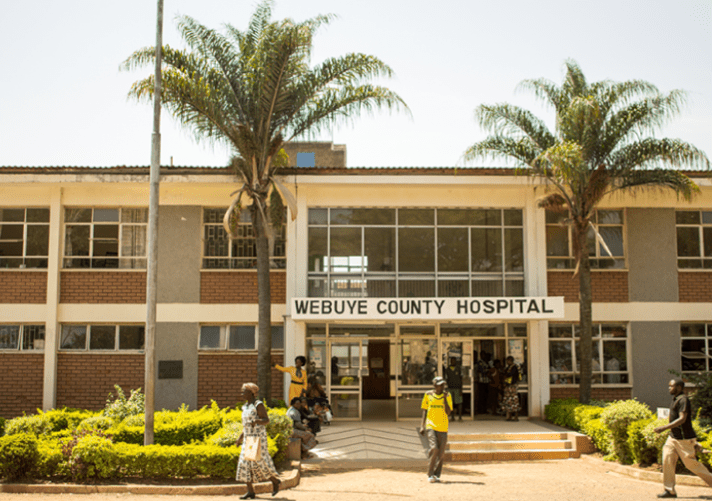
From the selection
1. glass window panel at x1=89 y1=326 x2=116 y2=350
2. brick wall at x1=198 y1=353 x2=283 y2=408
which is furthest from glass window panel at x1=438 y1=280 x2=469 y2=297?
glass window panel at x1=89 y1=326 x2=116 y2=350

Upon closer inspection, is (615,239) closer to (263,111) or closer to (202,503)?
(263,111)

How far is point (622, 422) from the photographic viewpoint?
11.5 meters

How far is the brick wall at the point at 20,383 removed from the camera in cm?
1642

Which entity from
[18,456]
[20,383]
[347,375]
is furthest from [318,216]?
[18,456]

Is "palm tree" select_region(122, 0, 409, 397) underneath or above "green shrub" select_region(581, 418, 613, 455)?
above

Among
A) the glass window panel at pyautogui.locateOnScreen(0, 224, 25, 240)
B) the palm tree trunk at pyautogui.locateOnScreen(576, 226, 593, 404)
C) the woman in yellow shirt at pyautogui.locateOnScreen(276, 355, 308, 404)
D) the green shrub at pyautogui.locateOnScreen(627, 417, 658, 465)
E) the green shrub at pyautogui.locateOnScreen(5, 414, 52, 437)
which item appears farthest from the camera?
the glass window panel at pyautogui.locateOnScreen(0, 224, 25, 240)

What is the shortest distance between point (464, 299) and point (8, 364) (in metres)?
11.1

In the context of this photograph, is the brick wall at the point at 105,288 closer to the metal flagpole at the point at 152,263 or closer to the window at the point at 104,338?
the window at the point at 104,338

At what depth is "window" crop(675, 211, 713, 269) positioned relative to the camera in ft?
56.1

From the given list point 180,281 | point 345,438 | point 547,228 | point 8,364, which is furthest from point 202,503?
point 547,228

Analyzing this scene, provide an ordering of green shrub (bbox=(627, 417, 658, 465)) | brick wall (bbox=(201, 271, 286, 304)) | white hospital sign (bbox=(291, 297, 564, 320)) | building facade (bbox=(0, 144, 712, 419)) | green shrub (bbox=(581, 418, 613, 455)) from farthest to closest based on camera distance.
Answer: brick wall (bbox=(201, 271, 286, 304)), building facade (bbox=(0, 144, 712, 419)), white hospital sign (bbox=(291, 297, 564, 320)), green shrub (bbox=(581, 418, 613, 455)), green shrub (bbox=(627, 417, 658, 465))

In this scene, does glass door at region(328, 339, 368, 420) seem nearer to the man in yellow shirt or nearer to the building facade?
the building facade

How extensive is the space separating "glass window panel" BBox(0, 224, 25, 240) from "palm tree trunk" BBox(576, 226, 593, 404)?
44.5 ft

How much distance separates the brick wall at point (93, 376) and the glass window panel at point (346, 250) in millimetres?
5301
